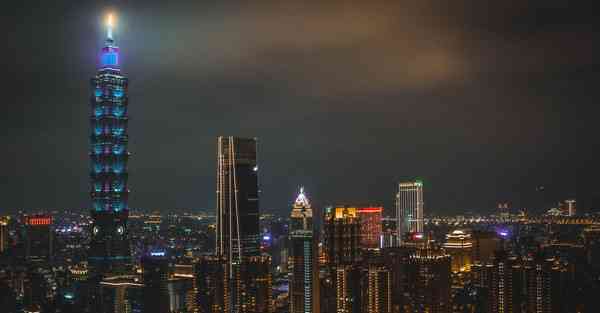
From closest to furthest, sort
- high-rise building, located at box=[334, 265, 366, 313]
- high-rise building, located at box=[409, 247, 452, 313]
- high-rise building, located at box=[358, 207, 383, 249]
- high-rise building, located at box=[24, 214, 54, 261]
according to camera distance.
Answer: high-rise building, located at box=[409, 247, 452, 313], high-rise building, located at box=[334, 265, 366, 313], high-rise building, located at box=[358, 207, 383, 249], high-rise building, located at box=[24, 214, 54, 261]

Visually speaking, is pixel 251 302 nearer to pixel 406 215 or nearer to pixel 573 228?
pixel 573 228

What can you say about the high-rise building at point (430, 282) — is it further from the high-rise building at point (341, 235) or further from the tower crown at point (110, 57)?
the tower crown at point (110, 57)

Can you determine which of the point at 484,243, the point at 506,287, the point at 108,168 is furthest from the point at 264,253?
the point at 506,287

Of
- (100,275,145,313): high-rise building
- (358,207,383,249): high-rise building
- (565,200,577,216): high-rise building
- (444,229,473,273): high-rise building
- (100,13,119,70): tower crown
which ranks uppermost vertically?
(100,13,119,70): tower crown

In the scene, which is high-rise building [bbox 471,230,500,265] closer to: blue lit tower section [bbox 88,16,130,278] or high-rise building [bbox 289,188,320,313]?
high-rise building [bbox 289,188,320,313]

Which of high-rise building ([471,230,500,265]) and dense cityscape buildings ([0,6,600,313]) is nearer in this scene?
dense cityscape buildings ([0,6,600,313])

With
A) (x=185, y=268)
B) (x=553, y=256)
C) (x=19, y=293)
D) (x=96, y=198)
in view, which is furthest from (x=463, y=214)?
(x=96, y=198)

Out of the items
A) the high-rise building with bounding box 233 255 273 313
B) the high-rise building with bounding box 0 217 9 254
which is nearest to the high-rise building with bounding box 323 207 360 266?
the high-rise building with bounding box 233 255 273 313

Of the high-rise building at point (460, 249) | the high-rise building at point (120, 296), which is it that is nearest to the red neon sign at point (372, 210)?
the high-rise building at point (460, 249)
